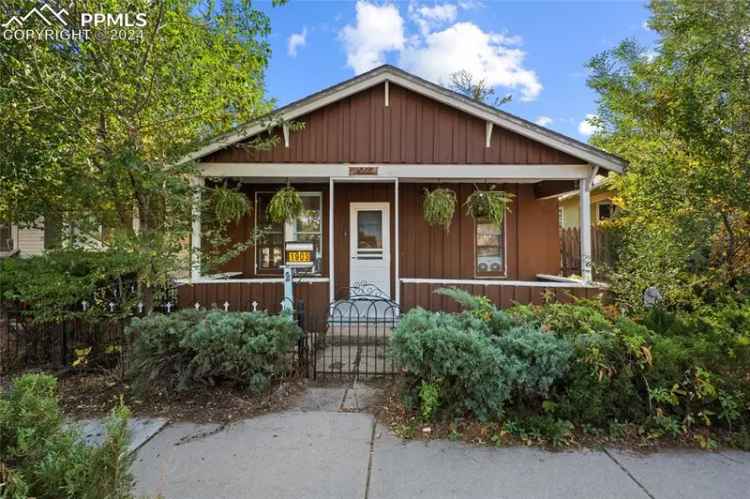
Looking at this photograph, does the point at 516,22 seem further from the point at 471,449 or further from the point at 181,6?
the point at 471,449

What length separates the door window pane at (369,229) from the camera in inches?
309

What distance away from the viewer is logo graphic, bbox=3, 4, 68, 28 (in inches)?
164

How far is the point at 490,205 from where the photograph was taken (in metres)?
6.76

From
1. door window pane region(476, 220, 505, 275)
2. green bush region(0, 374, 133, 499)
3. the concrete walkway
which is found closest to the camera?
green bush region(0, 374, 133, 499)

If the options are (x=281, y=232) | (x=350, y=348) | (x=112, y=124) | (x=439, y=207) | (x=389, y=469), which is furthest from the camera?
(x=281, y=232)

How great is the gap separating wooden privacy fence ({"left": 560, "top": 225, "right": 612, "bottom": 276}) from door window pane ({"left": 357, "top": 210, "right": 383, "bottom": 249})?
4.36 meters

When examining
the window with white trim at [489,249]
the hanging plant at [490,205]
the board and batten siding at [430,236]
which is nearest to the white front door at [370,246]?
the board and batten siding at [430,236]

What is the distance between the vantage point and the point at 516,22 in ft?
28.5

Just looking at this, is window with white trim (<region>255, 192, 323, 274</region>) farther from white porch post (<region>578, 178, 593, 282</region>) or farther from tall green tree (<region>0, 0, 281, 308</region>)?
white porch post (<region>578, 178, 593, 282</region>)

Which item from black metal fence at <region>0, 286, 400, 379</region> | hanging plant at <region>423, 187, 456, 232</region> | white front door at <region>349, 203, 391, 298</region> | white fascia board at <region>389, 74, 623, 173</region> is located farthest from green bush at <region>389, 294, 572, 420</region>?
white front door at <region>349, 203, 391, 298</region>

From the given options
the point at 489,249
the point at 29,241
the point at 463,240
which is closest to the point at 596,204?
the point at 489,249

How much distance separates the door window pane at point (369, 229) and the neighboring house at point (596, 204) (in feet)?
14.6

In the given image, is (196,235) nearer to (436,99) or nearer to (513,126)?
(436,99)

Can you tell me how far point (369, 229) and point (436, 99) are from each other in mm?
2763
